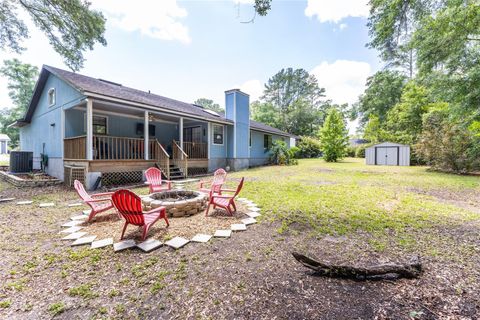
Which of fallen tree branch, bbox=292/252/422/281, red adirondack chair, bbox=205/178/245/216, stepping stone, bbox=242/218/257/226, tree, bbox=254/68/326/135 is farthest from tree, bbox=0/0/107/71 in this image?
tree, bbox=254/68/326/135

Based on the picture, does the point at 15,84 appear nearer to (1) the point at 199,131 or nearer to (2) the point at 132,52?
(2) the point at 132,52

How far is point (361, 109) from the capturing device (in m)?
32.8

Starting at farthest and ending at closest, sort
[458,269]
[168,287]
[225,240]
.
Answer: [225,240]
[458,269]
[168,287]

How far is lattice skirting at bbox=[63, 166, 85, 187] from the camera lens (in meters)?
8.17

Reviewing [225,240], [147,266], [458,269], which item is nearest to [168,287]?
[147,266]

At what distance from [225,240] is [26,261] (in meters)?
2.83

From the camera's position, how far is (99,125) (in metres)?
10.6

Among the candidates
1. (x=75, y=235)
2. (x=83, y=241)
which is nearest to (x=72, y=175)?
(x=75, y=235)

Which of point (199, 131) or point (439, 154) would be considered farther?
point (199, 131)

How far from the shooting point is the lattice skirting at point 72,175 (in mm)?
8173

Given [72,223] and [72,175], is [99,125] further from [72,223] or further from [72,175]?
[72,223]

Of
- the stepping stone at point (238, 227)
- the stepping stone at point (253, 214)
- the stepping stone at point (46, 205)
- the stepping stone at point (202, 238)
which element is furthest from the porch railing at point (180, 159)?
the stepping stone at point (202, 238)

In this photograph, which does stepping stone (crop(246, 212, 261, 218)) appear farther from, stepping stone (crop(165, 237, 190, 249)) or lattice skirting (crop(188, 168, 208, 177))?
lattice skirting (crop(188, 168, 208, 177))

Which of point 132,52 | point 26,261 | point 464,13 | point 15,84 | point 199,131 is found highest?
point 15,84
